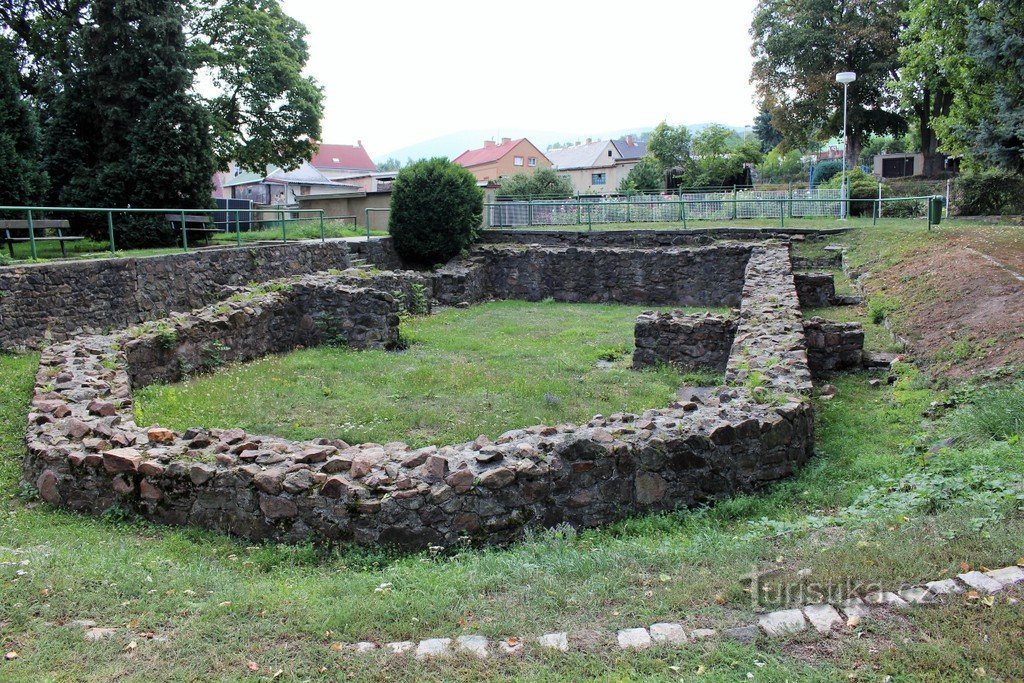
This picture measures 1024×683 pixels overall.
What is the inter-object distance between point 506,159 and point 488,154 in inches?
191

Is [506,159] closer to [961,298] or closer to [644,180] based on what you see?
[644,180]

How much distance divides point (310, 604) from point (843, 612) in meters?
3.07

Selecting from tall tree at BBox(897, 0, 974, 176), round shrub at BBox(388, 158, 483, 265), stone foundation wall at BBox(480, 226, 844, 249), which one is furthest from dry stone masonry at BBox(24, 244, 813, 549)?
tall tree at BBox(897, 0, 974, 176)

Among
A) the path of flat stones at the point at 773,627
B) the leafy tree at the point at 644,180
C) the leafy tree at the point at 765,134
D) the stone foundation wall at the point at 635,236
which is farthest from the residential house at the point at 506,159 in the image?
the path of flat stones at the point at 773,627

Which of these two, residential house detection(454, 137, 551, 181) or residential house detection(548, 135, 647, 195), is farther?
residential house detection(454, 137, 551, 181)

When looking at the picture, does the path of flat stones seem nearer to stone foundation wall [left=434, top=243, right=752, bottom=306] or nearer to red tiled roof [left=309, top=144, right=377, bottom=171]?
stone foundation wall [left=434, top=243, right=752, bottom=306]

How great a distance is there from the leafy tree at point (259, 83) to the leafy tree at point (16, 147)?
Result: 7.79 meters

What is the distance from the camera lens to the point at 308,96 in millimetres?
28281

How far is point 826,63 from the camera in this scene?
151 ft

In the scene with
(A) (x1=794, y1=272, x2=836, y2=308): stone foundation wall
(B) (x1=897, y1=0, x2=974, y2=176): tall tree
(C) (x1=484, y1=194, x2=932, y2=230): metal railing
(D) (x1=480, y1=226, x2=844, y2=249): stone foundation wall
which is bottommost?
(A) (x1=794, y1=272, x2=836, y2=308): stone foundation wall

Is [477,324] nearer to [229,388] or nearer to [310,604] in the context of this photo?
[229,388]

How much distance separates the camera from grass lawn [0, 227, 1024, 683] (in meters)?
3.69

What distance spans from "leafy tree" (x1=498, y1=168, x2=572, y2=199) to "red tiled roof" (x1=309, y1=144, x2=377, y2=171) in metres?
51.3

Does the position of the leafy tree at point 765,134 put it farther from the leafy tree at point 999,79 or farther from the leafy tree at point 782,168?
the leafy tree at point 999,79
